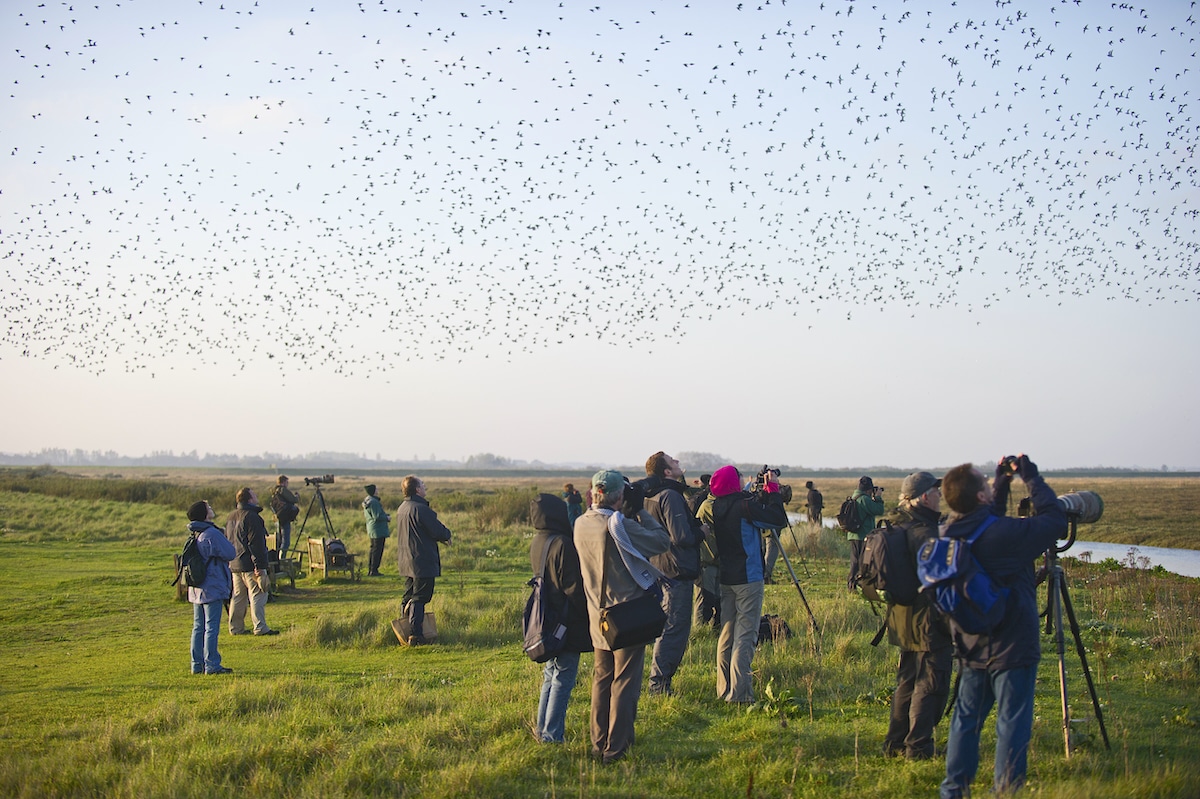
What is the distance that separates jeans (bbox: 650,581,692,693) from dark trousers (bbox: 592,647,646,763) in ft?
Result: 5.42

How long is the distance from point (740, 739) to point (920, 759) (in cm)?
121

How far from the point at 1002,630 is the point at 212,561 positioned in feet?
24.3

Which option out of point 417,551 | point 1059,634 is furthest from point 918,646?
point 417,551

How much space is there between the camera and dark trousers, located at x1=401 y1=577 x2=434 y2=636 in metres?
10.4

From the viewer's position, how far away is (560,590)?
19.5 feet

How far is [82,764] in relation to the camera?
229 inches

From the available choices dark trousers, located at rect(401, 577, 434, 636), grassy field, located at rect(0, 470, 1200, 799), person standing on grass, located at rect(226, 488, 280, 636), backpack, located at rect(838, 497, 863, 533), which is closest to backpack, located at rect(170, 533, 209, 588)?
grassy field, located at rect(0, 470, 1200, 799)

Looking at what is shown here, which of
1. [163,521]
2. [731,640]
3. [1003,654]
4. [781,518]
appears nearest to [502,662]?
[731,640]

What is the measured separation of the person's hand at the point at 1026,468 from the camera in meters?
4.74

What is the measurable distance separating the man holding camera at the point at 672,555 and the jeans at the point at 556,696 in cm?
103

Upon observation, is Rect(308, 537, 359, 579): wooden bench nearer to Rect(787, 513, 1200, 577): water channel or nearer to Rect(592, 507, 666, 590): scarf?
Rect(592, 507, 666, 590): scarf

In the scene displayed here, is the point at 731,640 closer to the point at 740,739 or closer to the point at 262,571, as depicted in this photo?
the point at 740,739

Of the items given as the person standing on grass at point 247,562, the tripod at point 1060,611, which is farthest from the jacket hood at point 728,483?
the person standing on grass at point 247,562

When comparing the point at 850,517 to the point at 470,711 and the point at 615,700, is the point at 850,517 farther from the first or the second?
the point at 615,700
